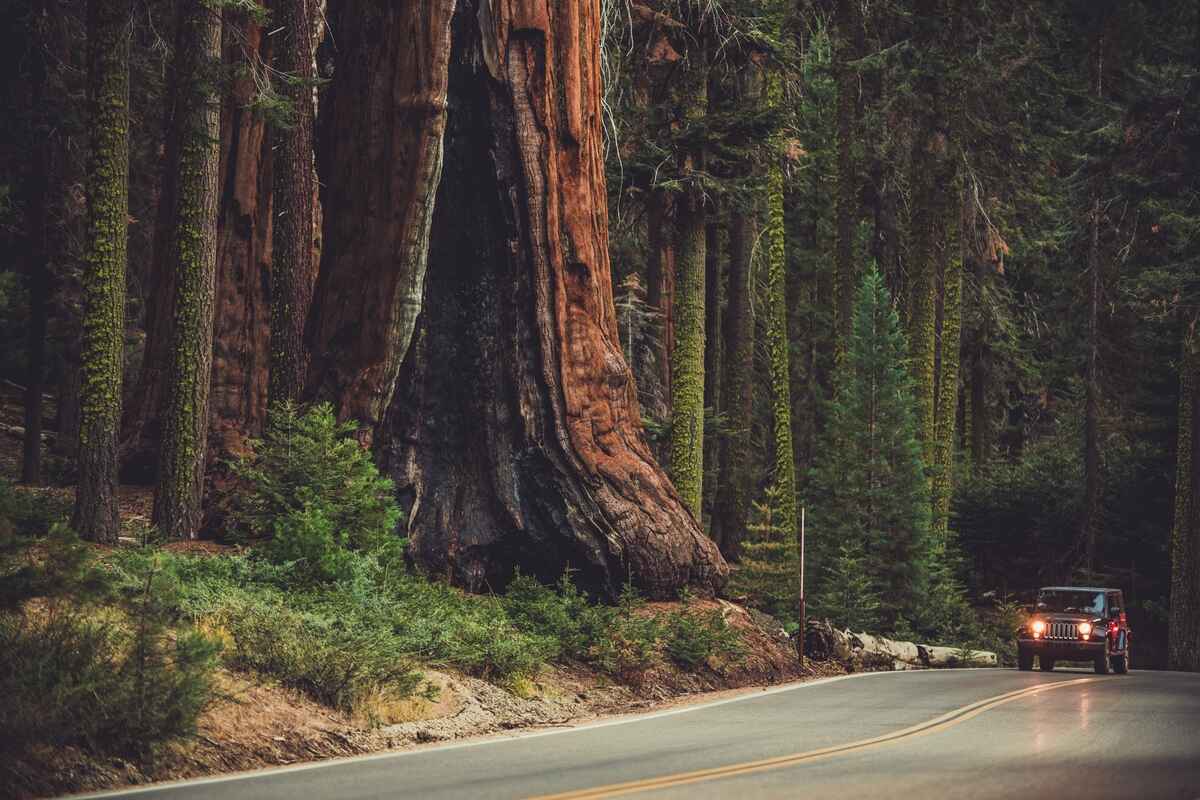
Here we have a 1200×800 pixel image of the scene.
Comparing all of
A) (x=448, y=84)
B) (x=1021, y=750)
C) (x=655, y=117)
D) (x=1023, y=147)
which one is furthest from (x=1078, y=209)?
(x=1021, y=750)

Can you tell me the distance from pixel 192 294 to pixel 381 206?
314cm

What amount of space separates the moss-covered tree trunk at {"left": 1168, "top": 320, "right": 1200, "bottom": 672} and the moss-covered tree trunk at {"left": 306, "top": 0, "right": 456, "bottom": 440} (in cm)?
2071

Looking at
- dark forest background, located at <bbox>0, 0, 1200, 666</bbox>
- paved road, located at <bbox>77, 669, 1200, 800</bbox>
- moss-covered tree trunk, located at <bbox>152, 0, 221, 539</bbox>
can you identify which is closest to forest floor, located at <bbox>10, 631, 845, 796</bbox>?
paved road, located at <bbox>77, 669, 1200, 800</bbox>

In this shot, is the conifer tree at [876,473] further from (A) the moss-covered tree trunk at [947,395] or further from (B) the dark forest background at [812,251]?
(A) the moss-covered tree trunk at [947,395]

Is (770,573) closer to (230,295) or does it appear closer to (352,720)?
(230,295)

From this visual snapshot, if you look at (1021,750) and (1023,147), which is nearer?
(1021,750)

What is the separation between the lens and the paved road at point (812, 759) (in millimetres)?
9680

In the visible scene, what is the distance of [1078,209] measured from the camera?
3691 cm

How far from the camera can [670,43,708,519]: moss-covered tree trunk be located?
29.4m

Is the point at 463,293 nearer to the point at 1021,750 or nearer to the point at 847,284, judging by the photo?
the point at 1021,750

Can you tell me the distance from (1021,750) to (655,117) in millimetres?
19948

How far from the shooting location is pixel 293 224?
67.7 ft

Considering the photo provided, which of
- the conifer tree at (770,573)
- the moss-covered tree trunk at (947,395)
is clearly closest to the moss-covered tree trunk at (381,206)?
the conifer tree at (770,573)

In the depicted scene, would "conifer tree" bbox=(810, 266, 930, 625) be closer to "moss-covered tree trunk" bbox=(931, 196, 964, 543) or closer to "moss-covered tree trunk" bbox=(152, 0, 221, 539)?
"moss-covered tree trunk" bbox=(931, 196, 964, 543)
